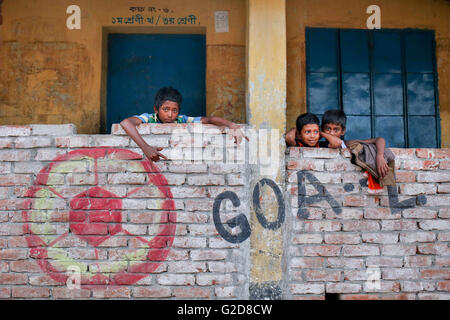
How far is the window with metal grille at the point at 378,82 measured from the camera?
13.2 feet

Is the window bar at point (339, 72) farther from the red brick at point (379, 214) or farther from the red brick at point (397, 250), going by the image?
the red brick at point (397, 250)

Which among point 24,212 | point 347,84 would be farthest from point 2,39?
point 347,84

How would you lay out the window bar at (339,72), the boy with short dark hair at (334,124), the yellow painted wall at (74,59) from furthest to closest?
the window bar at (339,72)
the yellow painted wall at (74,59)
the boy with short dark hair at (334,124)

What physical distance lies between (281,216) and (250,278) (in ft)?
1.71

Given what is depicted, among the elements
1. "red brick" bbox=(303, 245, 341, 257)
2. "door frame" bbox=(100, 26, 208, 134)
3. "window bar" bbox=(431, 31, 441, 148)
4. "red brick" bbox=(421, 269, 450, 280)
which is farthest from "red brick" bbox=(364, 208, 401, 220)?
"door frame" bbox=(100, 26, 208, 134)

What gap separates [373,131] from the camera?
4016 millimetres

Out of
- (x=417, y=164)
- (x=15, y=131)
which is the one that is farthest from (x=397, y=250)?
(x=15, y=131)

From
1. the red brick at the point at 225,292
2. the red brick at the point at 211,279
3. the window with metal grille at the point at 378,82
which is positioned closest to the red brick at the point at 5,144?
the red brick at the point at 211,279

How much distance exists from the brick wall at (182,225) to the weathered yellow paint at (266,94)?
0.07 meters

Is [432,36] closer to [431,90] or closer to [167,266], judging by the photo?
[431,90]

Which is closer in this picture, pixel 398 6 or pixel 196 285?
pixel 196 285

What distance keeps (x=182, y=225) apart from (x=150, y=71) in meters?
1.86

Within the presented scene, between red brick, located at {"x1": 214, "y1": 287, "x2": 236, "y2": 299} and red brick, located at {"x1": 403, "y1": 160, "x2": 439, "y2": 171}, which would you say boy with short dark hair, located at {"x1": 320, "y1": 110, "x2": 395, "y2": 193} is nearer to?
red brick, located at {"x1": 403, "y1": 160, "x2": 439, "y2": 171}
